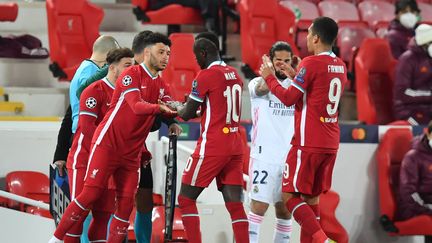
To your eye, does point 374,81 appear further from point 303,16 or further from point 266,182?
point 266,182

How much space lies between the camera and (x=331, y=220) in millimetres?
9328

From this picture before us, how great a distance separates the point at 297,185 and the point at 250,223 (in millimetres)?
754

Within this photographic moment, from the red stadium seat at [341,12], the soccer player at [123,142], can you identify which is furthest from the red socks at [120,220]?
the red stadium seat at [341,12]

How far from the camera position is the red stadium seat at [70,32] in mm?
10484

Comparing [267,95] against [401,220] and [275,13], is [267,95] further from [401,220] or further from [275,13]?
[275,13]

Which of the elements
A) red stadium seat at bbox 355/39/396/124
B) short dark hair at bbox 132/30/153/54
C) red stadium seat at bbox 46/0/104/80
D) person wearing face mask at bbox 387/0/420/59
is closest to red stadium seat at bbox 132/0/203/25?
red stadium seat at bbox 46/0/104/80

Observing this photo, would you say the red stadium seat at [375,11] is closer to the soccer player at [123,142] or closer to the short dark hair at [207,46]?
the short dark hair at [207,46]

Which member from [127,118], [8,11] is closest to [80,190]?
[127,118]

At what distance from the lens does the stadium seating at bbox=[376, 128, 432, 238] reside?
9695 millimetres

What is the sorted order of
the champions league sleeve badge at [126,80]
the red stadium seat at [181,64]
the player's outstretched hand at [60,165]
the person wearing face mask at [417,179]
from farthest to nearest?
the red stadium seat at [181,64]
the person wearing face mask at [417,179]
the player's outstretched hand at [60,165]
the champions league sleeve badge at [126,80]

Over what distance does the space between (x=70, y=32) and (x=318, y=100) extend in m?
4.11

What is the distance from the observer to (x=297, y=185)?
288 inches

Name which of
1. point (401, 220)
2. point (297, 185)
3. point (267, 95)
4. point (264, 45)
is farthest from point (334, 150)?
point (264, 45)

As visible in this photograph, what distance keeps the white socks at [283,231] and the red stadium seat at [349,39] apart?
3722mm
